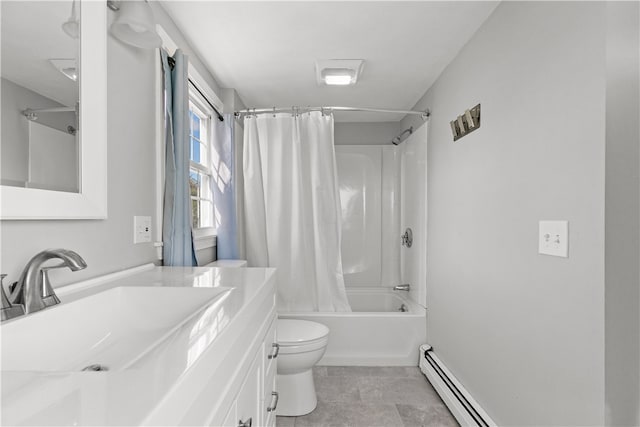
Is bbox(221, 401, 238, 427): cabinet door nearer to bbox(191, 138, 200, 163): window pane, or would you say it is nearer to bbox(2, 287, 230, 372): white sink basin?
bbox(2, 287, 230, 372): white sink basin

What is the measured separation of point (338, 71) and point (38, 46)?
1.80 metres

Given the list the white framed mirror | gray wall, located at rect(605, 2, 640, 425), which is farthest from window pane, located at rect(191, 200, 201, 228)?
→ gray wall, located at rect(605, 2, 640, 425)

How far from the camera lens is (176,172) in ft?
5.56

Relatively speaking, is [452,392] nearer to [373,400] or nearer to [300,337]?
[373,400]

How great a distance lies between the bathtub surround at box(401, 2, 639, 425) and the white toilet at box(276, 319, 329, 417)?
89cm

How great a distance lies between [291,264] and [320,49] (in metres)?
1.53

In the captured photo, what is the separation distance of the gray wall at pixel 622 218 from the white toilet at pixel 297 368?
1.35m

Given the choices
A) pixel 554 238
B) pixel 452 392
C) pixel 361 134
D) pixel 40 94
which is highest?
pixel 361 134

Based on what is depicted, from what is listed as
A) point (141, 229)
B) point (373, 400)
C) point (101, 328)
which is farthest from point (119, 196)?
point (373, 400)

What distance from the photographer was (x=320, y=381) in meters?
2.47

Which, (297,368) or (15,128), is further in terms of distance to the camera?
(297,368)

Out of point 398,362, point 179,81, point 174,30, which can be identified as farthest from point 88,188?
point 398,362

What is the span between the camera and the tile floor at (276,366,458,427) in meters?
1.99

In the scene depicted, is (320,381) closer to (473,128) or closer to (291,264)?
(291,264)
